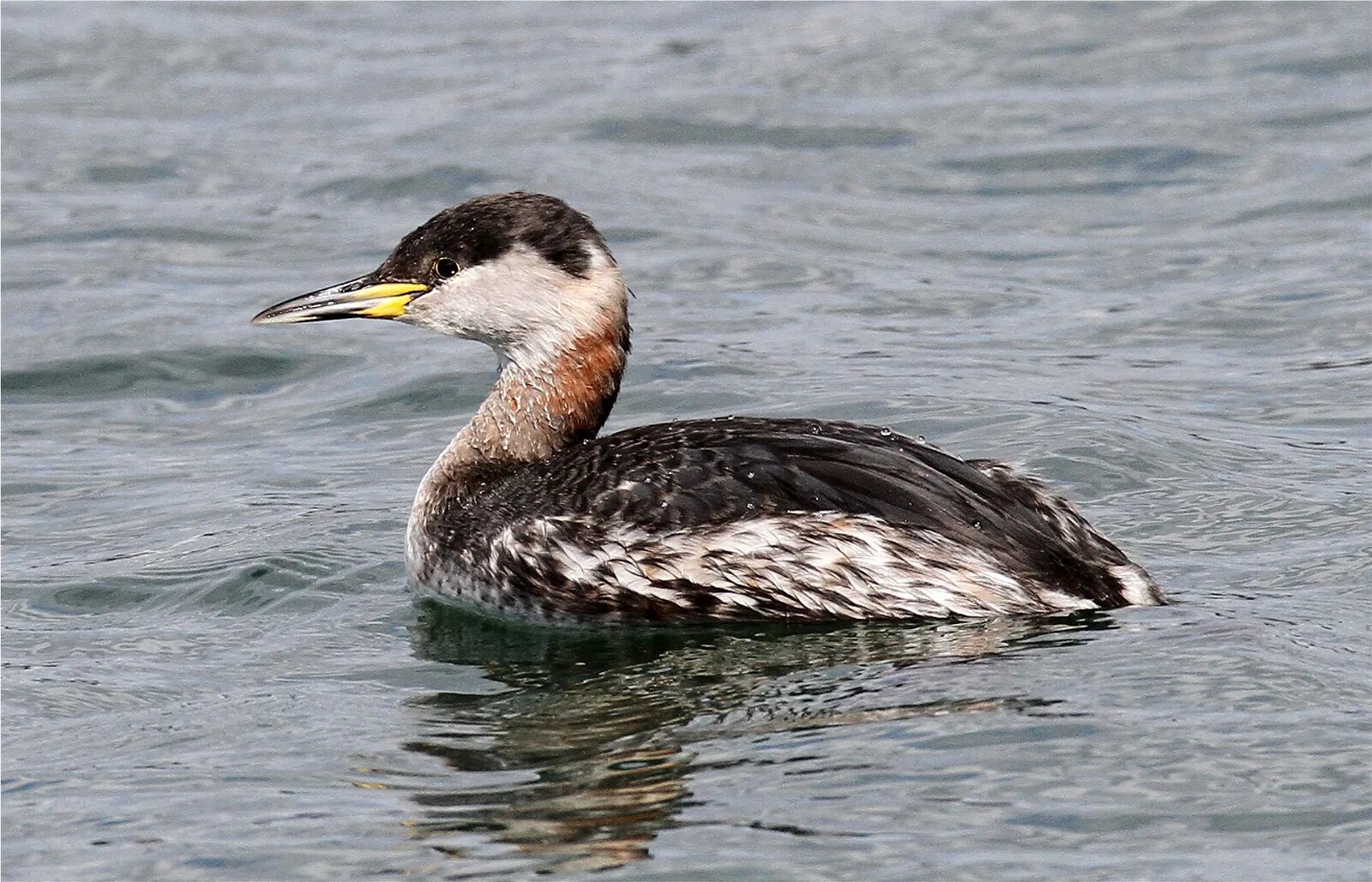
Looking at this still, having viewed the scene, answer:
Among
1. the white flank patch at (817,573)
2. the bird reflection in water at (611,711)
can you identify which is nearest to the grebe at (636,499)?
the white flank patch at (817,573)

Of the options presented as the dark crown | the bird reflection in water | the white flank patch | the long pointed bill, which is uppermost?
the dark crown

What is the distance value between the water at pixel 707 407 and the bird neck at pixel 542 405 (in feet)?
2.06

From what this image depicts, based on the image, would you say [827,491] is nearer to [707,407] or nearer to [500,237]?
[500,237]

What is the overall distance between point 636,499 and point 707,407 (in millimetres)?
3663

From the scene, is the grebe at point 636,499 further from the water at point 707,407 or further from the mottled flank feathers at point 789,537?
the water at point 707,407

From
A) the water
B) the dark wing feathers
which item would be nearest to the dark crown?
the dark wing feathers

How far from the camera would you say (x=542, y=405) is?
916cm

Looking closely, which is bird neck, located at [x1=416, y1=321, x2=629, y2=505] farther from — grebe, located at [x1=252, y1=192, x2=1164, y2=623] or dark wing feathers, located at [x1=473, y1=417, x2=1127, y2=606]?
dark wing feathers, located at [x1=473, y1=417, x2=1127, y2=606]

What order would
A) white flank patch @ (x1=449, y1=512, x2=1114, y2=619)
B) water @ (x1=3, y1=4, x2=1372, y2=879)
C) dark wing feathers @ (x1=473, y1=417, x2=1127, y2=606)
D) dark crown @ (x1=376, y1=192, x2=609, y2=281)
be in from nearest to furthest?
water @ (x1=3, y1=4, x2=1372, y2=879) → white flank patch @ (x1=449, y1=512, x2=1114, y2=619) → dark wing feathers @ (x1=473, y1=417, x2=1127, y2=606) → dark crown @ (x1=376, y1=192, x2=609, y2=281)

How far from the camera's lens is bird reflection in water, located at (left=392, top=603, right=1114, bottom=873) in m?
6.47

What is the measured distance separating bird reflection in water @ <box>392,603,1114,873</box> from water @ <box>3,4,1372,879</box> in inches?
1.0

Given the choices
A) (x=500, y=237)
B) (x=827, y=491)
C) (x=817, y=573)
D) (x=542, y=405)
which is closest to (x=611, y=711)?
(x=817, y=573)

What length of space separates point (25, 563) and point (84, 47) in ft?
36.3

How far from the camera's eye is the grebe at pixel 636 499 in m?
7.97
